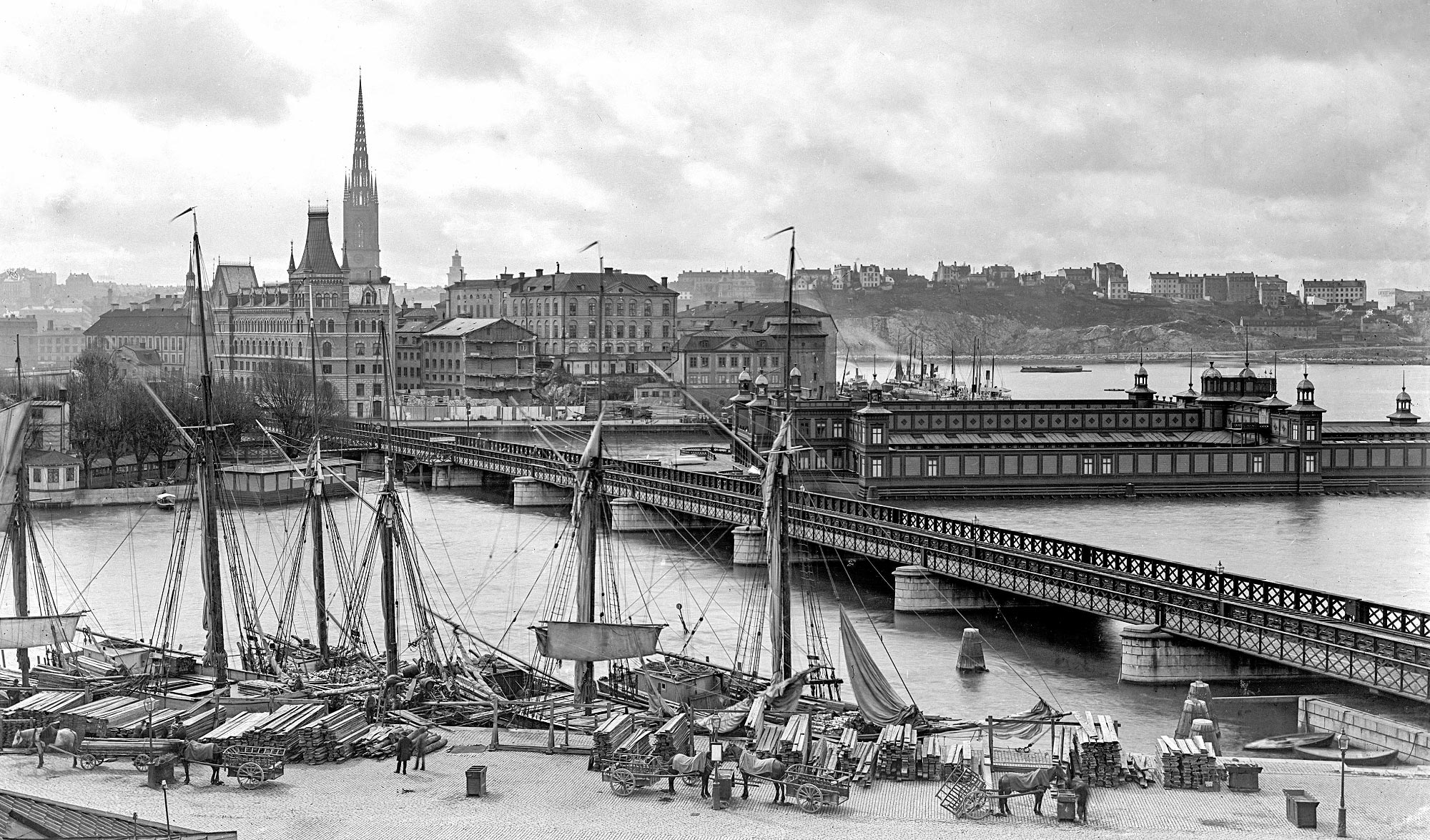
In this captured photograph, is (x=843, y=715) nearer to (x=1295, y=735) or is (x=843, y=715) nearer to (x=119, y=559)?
(x=1295, y=735)

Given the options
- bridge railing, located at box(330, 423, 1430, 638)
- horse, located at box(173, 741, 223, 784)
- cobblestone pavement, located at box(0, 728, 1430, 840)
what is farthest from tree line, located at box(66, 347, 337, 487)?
cobblestone pavement, located at box(0, 728, 1430, 840)

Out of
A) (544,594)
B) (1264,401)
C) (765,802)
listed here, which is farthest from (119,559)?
(1264,401)

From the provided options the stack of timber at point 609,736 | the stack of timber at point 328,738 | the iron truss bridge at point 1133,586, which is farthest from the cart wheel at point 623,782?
the iron truss bridge at point 1133,586

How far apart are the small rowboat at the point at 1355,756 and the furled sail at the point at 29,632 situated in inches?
1071

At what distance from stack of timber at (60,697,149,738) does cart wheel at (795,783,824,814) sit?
42.6 feet

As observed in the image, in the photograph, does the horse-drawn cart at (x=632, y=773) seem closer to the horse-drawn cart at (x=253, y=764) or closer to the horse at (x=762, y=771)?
the horse at (x=762, y=771)

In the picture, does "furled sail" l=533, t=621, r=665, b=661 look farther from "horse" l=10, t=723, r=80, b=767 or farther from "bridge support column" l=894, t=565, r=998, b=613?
"bridge support column" l=894, t=565, r=998, b=613

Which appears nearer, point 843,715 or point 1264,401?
point 843,715

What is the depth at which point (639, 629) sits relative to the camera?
120ft

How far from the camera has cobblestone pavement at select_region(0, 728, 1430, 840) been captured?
26.5m

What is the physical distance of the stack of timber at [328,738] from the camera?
3086 centimetres

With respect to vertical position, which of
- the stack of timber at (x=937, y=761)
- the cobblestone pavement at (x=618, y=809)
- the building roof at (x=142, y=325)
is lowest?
the cobblestone pavement at (x=618, y=809)

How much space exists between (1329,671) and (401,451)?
246ft

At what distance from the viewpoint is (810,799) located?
27922 mm
